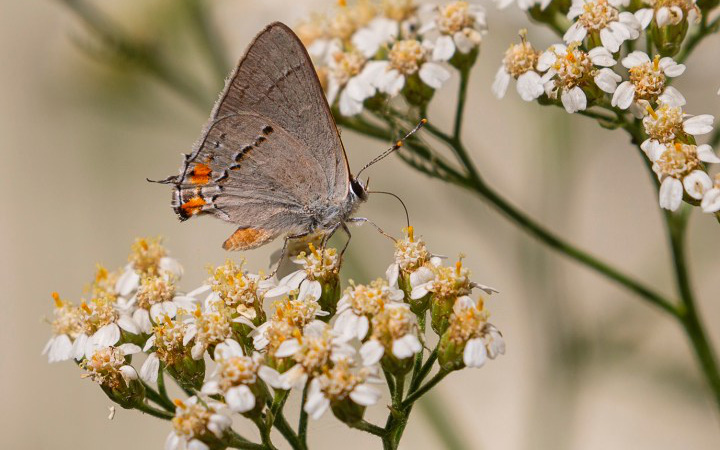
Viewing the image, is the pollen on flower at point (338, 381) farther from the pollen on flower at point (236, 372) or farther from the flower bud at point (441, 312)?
the flower bud at point (441, 312)

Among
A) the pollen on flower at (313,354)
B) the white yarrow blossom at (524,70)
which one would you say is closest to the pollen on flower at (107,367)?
the pollen on flower at (313,354)

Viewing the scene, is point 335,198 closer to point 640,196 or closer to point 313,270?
point 313,270

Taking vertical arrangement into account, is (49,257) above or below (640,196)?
below

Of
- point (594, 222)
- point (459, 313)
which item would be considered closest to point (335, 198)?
point (459, 313)

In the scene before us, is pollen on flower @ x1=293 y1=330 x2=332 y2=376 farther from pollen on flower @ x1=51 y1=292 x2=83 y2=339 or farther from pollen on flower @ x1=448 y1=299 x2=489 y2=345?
pollen on flower @ x1=51 y1=292 x2=83 y2=339

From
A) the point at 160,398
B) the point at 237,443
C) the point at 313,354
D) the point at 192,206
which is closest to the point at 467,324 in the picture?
the point at 313,354

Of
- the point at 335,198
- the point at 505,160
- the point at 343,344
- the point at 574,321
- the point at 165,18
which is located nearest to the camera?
the point at 343,344
